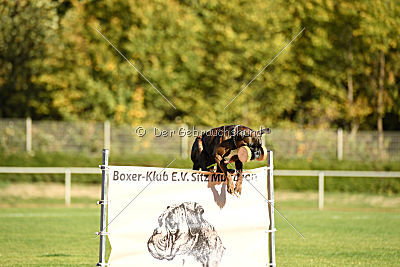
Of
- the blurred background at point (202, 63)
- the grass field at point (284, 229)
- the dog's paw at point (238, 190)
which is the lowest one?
the grass field at point (284, 229)

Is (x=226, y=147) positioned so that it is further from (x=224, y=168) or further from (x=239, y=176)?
(x=239, y=176)

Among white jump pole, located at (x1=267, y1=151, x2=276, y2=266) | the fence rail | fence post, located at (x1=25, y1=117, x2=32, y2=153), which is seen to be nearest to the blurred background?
the fence rail

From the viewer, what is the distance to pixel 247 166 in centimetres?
2741

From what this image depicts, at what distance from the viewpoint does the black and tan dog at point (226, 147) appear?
7660mm

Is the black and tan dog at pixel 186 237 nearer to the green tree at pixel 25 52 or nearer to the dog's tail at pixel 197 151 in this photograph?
the dog's tail at pixel 197 151

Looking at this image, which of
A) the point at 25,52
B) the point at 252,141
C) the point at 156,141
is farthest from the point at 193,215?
the point at 25,52

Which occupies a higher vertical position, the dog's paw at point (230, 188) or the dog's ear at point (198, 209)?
the dog's paw at point (230, 188)

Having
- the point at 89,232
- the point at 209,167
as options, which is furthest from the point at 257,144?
the point at 89,232

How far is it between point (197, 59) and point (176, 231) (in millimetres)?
29150

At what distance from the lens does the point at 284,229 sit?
18.0 m

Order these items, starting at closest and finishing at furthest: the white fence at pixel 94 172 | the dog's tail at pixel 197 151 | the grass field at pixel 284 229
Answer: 1. the dog's tail at pixel 197 151
2. the grass field at pixel 284 229
3. the white fence at pixel 94 172

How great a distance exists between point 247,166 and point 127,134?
586 centimetres

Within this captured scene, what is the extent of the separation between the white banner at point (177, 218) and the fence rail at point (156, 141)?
2117 cm

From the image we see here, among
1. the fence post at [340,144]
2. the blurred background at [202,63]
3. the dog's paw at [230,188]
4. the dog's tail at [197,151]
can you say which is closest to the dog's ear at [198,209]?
the dog's paw at [230,188]
